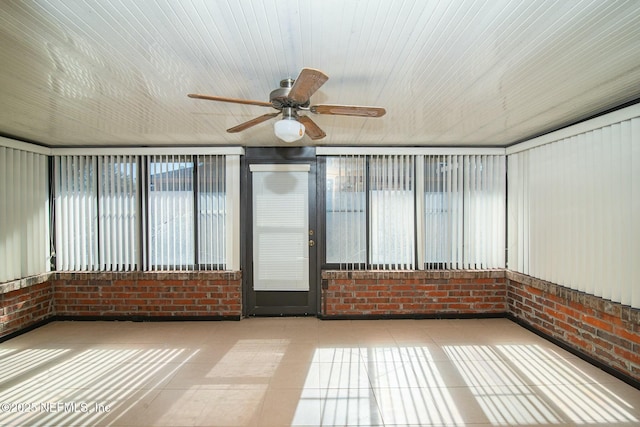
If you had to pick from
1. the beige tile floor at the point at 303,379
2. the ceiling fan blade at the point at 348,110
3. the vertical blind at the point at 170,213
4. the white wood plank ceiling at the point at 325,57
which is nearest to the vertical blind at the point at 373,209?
the beige tile floor at the point at 303,379

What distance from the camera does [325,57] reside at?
1894 mm

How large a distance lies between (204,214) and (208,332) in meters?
1.58

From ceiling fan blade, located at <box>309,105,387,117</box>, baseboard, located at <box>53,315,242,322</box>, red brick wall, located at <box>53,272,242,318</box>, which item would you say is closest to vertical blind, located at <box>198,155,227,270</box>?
red brick wall, located at <box>53,272,242,318</box>

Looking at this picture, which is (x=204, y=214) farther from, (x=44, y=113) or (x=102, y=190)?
(x=44, y=113)

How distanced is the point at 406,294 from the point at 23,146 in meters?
5.36

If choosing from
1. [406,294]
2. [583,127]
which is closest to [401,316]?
[406,294]

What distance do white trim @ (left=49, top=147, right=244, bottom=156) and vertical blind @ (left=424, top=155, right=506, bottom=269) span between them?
292 centimetres

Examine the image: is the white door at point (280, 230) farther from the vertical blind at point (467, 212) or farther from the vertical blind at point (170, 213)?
the vertical blind at point (467, 212)

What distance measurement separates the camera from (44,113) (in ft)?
9.58

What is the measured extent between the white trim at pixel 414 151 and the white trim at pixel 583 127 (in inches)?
14.1

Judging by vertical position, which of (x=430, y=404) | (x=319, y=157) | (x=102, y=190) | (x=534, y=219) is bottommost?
(x=430, y=404)

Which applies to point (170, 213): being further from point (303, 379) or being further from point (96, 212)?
point (303, 379)

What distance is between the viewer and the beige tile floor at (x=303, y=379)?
2.35m

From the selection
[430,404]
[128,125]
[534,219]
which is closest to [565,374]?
[430,404]
